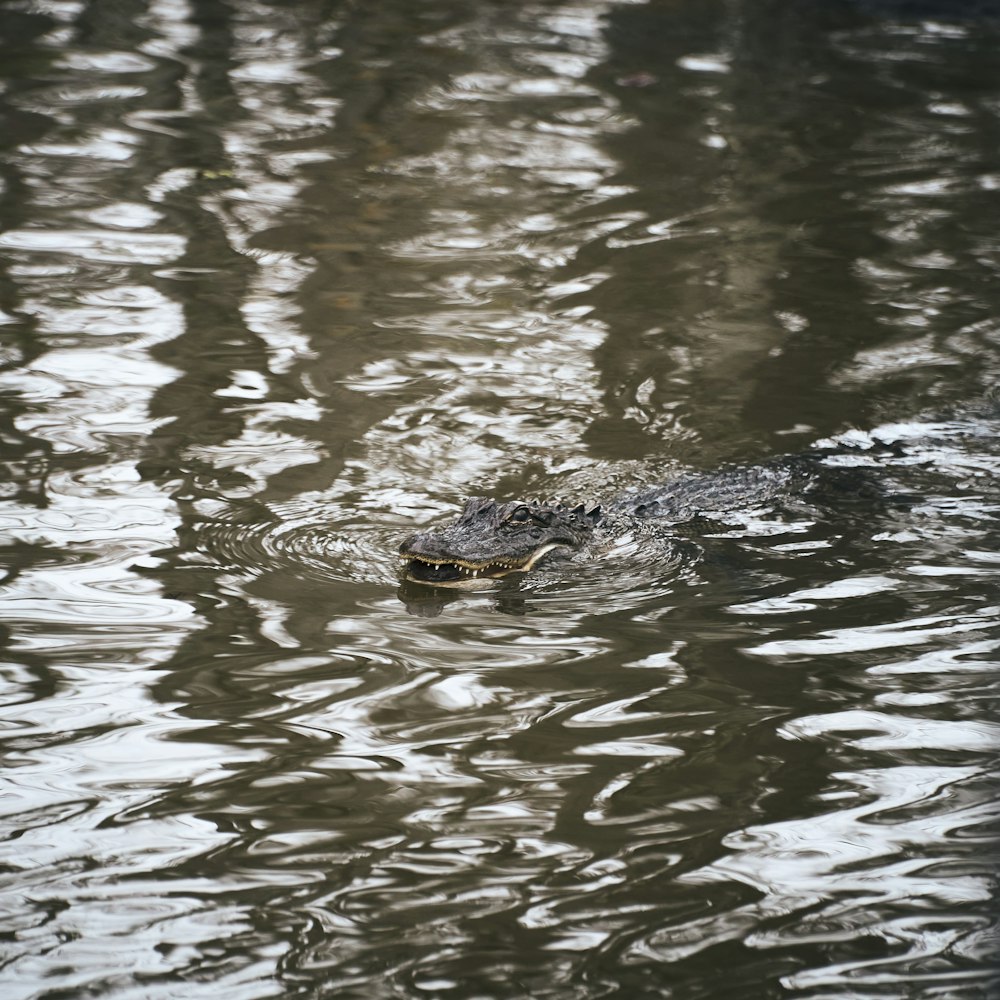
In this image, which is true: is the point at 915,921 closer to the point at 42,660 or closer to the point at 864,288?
the point at 42,660

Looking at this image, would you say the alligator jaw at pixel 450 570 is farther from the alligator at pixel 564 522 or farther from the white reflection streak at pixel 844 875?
the white reflection streak at pixel 844 875

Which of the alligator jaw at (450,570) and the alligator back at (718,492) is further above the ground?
the alligator jaw at (450,570)

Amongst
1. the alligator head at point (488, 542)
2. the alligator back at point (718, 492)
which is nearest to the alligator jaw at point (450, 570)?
the alligator head at point (488, 542)

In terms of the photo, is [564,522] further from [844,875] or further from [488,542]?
[844,875]

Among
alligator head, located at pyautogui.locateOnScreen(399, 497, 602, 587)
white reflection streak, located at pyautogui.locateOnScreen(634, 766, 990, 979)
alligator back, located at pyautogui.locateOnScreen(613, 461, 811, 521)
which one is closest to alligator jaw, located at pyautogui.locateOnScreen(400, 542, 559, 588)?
alligator head, located at pyautogui.locateOnScreen(399, 497, 602, 587)

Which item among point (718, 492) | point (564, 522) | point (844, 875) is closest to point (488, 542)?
point (564, 522)

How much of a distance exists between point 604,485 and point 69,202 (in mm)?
4707

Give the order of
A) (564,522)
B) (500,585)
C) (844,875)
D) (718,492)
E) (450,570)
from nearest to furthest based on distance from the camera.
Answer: (844,875) < (450,570) < (500,585) < (564,522) < (718,492)

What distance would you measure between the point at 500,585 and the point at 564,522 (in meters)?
0.38

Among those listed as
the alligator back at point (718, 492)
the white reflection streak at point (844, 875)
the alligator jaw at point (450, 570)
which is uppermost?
the alligator jaw at point (450, 570)

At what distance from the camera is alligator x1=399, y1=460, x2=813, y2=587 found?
450 centimetres

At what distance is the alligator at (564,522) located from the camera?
4496mm

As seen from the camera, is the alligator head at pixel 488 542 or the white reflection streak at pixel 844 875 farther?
the alligator head at pixel 488 542

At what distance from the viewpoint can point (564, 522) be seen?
4.83 meters
